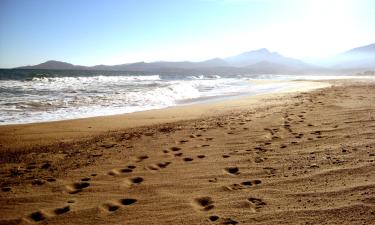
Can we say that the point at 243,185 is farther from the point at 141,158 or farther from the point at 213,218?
the point at 141,158

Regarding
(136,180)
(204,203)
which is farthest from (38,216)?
(204,203)

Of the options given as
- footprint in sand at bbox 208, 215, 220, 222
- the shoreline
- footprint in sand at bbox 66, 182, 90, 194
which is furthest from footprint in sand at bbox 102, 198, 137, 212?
the shoreline

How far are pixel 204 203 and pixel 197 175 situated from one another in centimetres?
Answer: 91

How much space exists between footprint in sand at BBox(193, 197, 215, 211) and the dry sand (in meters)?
0.01

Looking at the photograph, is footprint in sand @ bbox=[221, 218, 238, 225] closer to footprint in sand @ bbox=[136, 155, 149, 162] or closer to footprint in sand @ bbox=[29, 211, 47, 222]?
footprint in sand @ bbox=[29, 211, 47, 222]

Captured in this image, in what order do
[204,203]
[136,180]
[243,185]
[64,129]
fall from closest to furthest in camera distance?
[204,203] < [243,185] < [136,180] < [64,129]

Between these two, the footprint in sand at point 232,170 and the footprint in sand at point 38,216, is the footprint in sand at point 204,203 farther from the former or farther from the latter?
the footprint in sand at point 38,216

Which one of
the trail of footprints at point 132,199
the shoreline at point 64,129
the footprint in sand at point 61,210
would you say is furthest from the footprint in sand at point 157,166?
the shoreline at point 64,129

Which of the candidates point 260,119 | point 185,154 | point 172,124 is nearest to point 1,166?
point 185,154

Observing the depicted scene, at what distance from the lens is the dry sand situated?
3162 millimetres

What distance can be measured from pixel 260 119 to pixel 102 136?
13.4 feet

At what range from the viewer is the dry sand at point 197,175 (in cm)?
316

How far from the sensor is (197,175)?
170 inches

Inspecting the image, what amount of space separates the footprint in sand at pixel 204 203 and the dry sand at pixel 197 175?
0.01m
